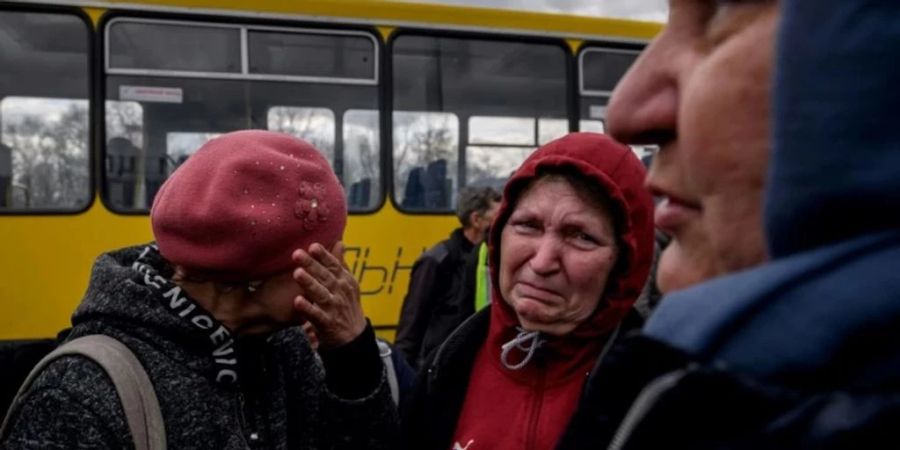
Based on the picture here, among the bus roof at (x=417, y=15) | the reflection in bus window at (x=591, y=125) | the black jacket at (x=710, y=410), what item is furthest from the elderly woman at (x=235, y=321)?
the reflection in bus window at (x=591, y=125)

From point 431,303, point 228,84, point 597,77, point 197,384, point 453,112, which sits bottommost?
point 431,303

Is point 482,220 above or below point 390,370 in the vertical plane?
above

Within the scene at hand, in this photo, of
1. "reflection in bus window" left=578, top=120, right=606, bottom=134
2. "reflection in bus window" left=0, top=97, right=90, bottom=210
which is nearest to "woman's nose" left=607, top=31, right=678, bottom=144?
"reflection in bus window" left=0, top=97, right=90, bottom=210

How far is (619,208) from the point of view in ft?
6.28

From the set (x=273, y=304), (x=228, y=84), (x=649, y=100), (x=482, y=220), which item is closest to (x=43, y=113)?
(x=228, y=84)

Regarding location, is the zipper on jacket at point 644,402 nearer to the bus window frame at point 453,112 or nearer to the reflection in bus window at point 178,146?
the reflection in bus window at point 178,146

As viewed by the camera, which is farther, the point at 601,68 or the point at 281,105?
the point at 601,68

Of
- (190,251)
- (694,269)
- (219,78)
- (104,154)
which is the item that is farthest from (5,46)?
(694,269)

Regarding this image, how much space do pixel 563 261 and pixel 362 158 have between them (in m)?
4.47

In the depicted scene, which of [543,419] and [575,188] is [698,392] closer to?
[543,419]

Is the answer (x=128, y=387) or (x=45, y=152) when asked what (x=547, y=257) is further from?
(x=45, y=152)

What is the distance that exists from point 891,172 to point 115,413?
135cm

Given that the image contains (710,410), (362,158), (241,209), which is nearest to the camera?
(710,410)

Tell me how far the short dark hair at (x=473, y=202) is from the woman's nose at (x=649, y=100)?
4644mm
